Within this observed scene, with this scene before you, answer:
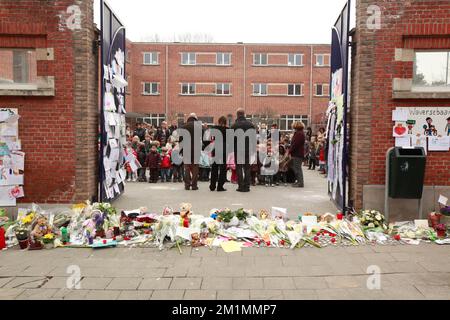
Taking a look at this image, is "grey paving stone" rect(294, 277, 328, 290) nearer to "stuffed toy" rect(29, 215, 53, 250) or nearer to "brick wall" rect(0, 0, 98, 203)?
"stuffed toy" rect(29, 215, 53, 250)

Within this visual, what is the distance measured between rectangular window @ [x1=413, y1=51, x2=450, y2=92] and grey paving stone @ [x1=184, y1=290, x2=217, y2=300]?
18.6 feet

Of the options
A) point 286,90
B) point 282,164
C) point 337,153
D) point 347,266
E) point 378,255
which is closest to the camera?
point 347,266

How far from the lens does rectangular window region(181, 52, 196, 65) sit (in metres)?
45.8

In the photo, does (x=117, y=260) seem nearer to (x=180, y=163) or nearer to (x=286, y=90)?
(x=180, y=163)

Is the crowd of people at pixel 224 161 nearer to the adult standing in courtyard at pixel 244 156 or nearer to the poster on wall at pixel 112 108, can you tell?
the adult standing in courtyard at pixel 244 156

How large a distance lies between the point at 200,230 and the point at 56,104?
366 cm

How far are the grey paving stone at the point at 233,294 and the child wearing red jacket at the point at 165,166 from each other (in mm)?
9149

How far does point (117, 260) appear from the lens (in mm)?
6301

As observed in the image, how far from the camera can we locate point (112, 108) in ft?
31.7

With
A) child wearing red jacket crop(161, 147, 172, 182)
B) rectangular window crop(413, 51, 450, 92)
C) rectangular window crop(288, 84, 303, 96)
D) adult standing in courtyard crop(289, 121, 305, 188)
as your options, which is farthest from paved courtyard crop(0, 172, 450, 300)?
rectangular window crop(288, 84, 303, 96)

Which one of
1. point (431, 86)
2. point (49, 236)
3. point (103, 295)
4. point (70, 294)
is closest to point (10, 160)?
point (49, 236)

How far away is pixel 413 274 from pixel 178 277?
2.97 metres

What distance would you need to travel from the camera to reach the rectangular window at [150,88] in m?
46.1

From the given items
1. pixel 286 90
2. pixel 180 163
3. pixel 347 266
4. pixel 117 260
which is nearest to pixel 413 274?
pixel 347 266
